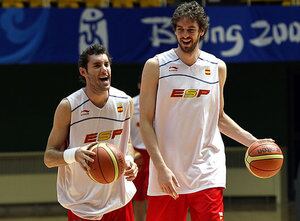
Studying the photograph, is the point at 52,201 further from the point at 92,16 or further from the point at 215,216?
the point at 215,216

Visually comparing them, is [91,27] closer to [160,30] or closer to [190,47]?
[160,30]

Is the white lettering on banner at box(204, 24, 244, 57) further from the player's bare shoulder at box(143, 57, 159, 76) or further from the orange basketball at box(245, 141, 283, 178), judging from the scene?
the player's bare shoulder at box(143, 57, 159, 76)

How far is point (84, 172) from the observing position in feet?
17.1

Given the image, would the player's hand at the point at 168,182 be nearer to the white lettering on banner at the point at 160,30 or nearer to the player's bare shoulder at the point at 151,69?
the player's bare shoulder at the point at 151,69

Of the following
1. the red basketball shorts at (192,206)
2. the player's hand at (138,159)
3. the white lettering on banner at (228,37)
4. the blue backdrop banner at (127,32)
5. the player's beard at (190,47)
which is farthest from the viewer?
the white lettering on banner at (228,37)

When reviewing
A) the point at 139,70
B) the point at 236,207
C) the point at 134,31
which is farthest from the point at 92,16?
the point at 236,207

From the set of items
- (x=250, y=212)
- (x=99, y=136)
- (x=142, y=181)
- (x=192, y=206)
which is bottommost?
(x=250, y=212)

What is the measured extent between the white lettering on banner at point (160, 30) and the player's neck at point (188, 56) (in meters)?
5.88

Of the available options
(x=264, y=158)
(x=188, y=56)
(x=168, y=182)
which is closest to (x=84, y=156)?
(x=168, y=182)

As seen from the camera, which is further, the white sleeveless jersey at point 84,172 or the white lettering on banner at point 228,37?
the white lettering on banner at point 228,37

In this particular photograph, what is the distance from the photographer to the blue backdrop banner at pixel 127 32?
1088 cm

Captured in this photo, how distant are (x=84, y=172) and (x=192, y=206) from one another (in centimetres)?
77

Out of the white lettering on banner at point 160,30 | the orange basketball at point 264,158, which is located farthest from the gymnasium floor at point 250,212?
the orange basketball at point 264,158

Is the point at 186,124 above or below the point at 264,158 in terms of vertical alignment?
above
